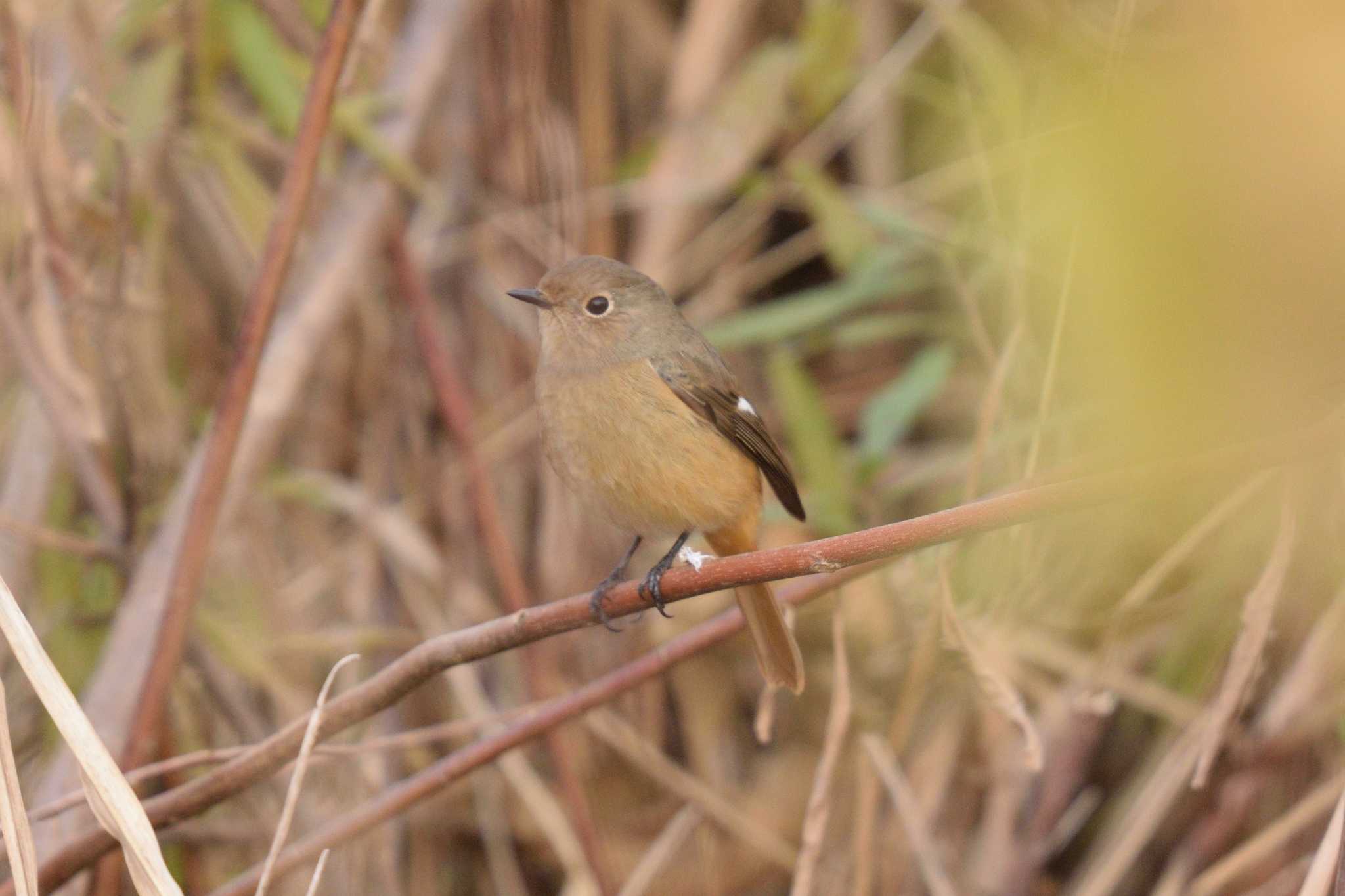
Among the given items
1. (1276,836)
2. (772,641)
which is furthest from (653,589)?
(1276,836)

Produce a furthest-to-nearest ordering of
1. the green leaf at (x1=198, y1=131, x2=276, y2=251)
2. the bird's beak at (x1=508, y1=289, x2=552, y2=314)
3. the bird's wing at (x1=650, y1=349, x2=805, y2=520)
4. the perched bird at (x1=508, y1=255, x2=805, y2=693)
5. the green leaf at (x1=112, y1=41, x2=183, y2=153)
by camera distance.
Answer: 1. the green leaf at (x1=198, y1=131, x2=276, y2=251)
2. the green leaf at (x1=112, y1=41, x2=183, y2=153)
3. the bird's beak at (x1=508, y1=289, x2=552, y2=314)
4. the bird's wing at (x1=650, y1=349, x2=805, y2=520)
5. the perched bird at (x1=508, y1=255, x2=805, y2=693)

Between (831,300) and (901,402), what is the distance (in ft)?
1.36

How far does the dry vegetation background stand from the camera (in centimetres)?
262

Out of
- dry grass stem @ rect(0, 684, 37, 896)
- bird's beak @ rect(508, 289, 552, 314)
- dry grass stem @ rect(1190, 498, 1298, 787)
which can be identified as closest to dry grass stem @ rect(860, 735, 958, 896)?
dry grass stem @ rect(1190, 498, 1298, 787)

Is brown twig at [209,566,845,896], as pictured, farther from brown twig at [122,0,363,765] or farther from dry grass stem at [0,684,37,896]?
dry grass stem at [0,684,37,896]

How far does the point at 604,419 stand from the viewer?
262 cm

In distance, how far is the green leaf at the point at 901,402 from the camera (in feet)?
10.2

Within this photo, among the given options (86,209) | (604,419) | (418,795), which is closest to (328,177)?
(86,209)

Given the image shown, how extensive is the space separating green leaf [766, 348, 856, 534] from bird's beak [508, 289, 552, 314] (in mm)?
637

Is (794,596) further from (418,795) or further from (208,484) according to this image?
(208,484)

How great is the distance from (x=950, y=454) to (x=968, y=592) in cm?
95

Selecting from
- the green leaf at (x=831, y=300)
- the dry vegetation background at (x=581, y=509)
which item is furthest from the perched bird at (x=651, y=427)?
the green leaf at (x=831, y=300)

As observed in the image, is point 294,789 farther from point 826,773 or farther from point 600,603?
point 826,773

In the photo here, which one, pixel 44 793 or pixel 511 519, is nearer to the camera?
pixel 44 793
